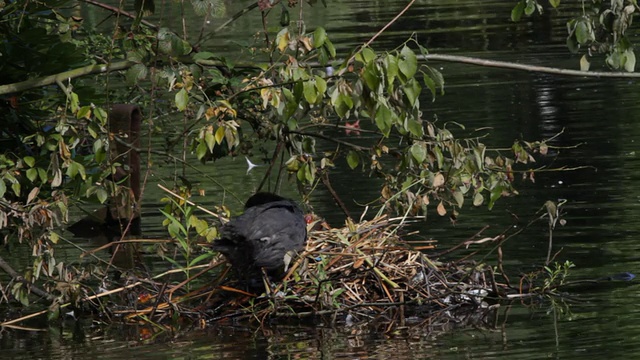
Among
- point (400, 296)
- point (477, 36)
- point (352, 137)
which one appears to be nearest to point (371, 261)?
point (400, 296)

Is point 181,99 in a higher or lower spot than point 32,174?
higher

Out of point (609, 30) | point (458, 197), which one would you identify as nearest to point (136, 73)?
point (458, 197)

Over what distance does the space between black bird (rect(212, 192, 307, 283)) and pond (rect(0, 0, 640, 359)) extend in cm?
41

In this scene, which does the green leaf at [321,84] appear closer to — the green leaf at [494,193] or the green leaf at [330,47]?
the green leaf at [330,47]

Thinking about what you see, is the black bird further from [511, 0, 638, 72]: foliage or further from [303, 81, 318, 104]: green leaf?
[511, 0, 638, 72]: foliage

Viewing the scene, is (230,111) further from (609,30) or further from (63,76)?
(609,30)

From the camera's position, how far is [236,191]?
14055mm

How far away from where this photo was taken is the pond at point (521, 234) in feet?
26.7

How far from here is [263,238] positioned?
8.96m

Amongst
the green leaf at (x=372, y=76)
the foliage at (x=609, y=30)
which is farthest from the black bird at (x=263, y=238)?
the foliage at (x=609, y=30)

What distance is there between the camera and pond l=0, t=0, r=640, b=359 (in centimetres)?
813

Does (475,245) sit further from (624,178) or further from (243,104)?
(624,178)

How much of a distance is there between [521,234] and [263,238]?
2.90 metres

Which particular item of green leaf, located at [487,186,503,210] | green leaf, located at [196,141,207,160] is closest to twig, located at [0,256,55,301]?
green leaf, located at [196,141,207,160]
